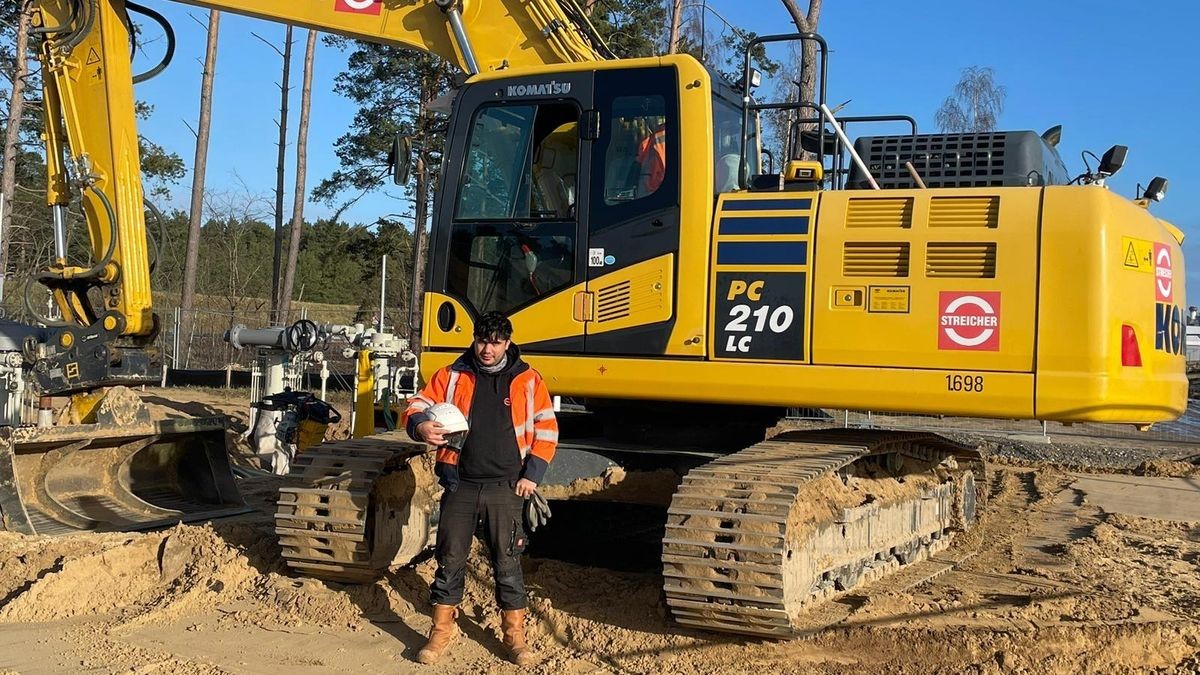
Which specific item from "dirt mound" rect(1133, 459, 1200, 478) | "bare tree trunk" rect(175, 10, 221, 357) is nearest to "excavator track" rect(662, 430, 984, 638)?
"dirt mound" rect(1133, 459, 1200, 478)

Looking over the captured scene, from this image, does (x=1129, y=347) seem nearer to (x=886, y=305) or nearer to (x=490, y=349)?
(x=886, y=305)

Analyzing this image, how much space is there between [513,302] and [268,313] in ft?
66.4

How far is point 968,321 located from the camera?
488 cm

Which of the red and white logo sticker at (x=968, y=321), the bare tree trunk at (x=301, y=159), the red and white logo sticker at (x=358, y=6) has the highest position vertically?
the bare tree trunk at (x=301, y=159)

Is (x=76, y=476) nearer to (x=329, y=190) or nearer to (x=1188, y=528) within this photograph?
(x=1188, y=528)

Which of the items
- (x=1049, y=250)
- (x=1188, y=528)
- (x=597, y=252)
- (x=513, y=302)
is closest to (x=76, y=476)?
(x=513, y=302)

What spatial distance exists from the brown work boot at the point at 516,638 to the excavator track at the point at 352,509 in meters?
1.07

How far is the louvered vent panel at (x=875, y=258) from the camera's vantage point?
5008 mm

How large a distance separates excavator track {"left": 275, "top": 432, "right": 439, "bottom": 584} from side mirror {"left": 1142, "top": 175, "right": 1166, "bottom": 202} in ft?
14.2

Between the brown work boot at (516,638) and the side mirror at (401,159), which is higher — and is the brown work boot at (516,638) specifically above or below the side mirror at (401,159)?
below

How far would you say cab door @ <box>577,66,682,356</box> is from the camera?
5.37 metres

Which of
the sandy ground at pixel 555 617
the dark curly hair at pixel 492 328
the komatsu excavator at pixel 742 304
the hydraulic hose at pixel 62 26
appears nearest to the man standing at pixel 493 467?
the dark curly hair at pixel 492 328

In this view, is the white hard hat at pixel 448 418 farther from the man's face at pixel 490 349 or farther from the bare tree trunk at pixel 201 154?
the bare tree trunk at pixel 201 154

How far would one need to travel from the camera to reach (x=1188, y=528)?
8.70 metres
